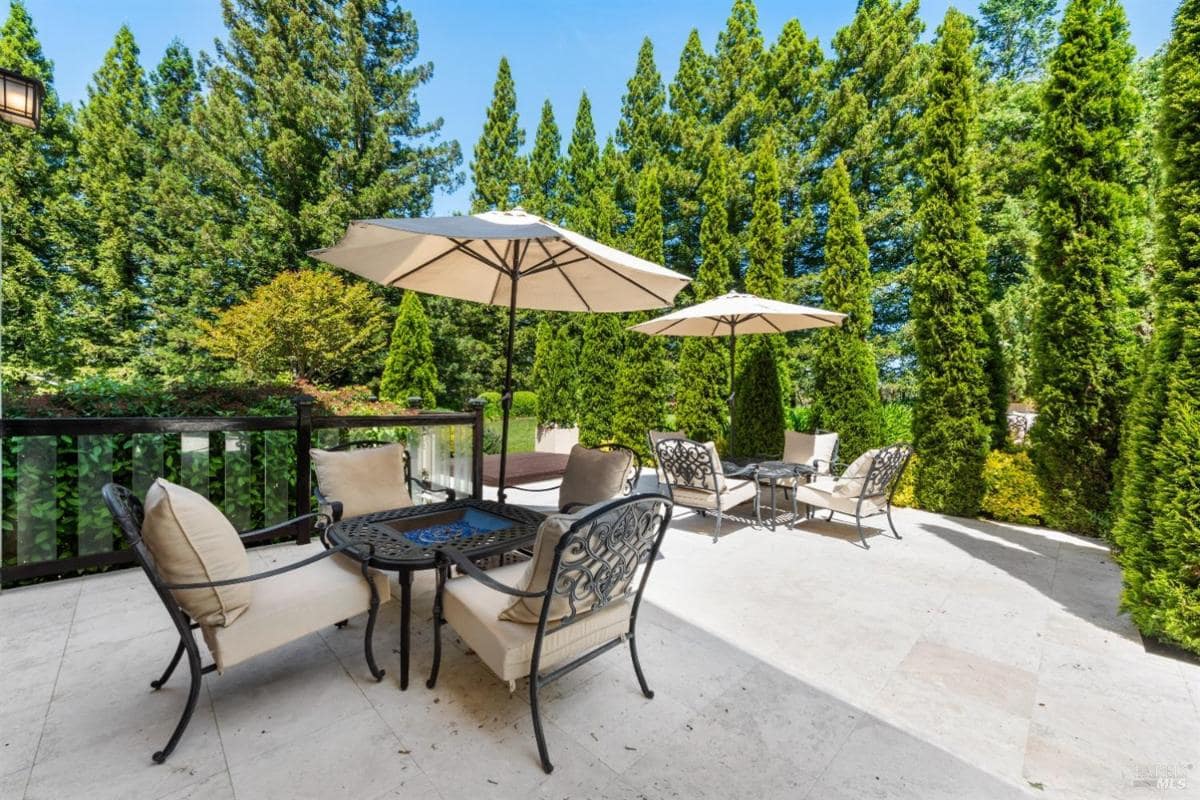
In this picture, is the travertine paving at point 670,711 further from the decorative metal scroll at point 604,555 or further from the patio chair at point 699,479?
the patio chair at point 699,479

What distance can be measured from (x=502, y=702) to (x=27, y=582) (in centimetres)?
338

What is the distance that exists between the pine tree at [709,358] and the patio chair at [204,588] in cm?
690

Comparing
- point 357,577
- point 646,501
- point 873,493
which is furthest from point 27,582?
point 873,493

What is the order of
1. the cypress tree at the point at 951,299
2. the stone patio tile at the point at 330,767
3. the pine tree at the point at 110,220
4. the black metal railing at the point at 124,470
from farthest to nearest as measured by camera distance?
1. the pine tree at the point at 110,220
2. the cypress tree at the point at 951,299
3. the black metal railing at the point at 124,470
4. the stone patio tile at the point at 330,767

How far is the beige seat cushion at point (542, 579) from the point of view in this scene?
175 centimetres

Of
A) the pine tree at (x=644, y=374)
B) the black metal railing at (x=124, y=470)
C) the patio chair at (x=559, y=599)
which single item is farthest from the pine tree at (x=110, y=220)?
the patio chair at (x=559, y=599)

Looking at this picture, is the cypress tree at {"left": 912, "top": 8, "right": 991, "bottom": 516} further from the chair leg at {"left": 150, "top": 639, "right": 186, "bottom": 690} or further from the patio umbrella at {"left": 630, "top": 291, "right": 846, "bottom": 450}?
the chair leg at {"left": 150, "top": 639, "right": 186, "bottom": 690}

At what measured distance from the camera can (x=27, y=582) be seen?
317 cm

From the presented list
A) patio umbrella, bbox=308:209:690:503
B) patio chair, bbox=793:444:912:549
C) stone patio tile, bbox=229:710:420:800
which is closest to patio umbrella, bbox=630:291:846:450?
patio chair, bbox=793:444:912:549

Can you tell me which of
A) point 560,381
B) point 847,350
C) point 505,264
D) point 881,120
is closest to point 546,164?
point 560,381

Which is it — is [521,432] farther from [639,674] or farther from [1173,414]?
[1173,414]

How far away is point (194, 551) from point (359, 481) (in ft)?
4.65

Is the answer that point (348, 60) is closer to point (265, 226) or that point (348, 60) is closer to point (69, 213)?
point (265, 226)

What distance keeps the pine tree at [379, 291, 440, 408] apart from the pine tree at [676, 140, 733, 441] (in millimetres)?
6968
